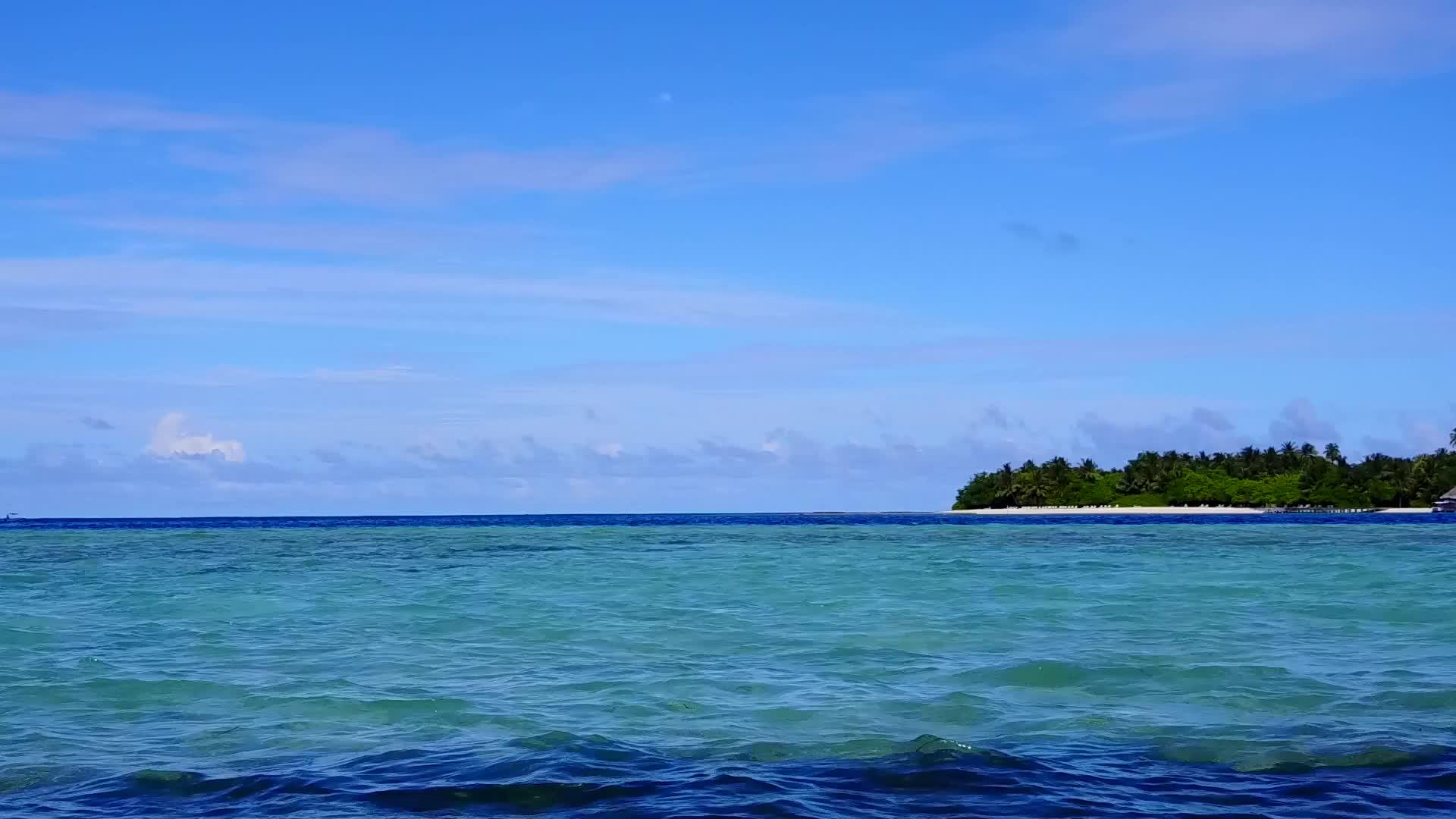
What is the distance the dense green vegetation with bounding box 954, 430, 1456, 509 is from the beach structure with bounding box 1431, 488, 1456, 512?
16973 millimetres

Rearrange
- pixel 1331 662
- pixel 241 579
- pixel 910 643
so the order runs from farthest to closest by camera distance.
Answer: pixel 241 579 < pixel 910 643 < pixel 1331 662

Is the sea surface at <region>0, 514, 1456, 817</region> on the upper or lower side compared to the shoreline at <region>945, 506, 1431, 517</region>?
lower

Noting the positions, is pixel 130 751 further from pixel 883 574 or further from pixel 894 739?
pixel 883 574

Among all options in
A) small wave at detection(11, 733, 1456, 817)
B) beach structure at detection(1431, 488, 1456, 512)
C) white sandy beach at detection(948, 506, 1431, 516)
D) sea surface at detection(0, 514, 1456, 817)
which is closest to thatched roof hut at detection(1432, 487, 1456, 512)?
beach structure at detection(1431, 488, 1456, 512)

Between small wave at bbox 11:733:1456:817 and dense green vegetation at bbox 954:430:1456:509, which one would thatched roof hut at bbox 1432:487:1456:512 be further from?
small wave at bbox 11:733:1456:817

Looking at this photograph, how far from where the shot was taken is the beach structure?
13764cm

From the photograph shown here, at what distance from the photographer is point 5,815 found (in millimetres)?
Answer: 9492

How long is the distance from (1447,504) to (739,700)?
483ft

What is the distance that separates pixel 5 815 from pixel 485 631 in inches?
513

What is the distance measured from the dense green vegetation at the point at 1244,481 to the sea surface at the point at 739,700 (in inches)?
5676

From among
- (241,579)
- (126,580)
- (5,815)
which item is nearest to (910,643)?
(5,815)

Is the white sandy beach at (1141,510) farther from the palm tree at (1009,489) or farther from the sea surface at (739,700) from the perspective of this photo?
the sea surface at (739,700)

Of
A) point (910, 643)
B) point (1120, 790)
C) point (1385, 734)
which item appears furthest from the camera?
point (910, 643)

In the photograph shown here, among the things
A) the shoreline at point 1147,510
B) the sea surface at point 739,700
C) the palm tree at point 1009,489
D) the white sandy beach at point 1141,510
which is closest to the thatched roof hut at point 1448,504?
the shoreline at point 1147,510
